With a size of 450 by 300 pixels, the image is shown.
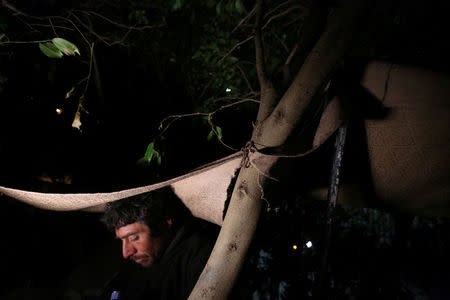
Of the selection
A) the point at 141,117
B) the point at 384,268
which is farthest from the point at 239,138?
the point at 384,268

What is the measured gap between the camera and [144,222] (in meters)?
2.56

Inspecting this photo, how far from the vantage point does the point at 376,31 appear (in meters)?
1.43

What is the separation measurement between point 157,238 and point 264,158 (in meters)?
1.84

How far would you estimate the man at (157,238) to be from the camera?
237 cm

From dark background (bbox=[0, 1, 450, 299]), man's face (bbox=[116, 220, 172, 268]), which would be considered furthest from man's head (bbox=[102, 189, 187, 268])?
dark background (bbox=[0, 1, 450, 299])

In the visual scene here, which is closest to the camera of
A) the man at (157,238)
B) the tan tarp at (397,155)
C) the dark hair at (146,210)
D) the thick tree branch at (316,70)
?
the thick tree branch at (316,70)

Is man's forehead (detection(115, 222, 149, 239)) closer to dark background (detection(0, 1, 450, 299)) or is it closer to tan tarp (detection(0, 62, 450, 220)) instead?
tan tarp (detection(0, 62, 450, 220))

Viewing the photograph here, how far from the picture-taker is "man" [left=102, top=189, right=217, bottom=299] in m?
2.37

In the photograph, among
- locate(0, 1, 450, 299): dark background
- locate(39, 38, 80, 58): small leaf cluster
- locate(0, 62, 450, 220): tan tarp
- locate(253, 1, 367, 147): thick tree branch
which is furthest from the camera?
locate(0, 1, 450, 299): dark background

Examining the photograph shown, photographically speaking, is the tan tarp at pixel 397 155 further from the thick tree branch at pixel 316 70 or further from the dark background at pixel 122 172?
the dark background at pixel 122 172

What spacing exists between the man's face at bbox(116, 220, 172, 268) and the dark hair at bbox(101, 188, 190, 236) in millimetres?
49

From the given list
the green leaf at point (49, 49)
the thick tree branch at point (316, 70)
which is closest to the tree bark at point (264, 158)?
the thick tree branch at point (316, 70)

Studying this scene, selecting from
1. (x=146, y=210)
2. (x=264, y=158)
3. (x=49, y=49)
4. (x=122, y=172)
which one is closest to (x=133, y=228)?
(x=146, y=210)

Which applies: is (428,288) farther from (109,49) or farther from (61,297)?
(109,49)
